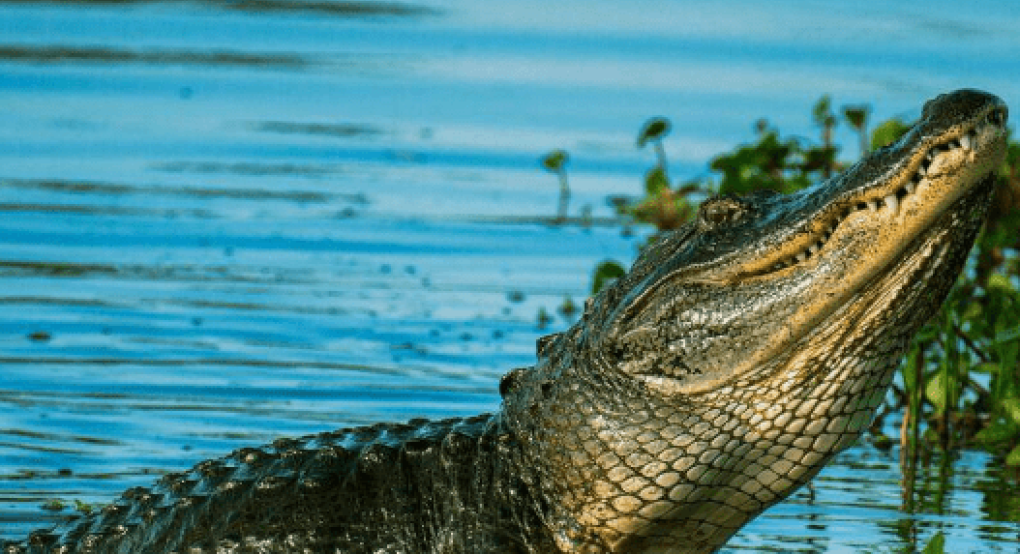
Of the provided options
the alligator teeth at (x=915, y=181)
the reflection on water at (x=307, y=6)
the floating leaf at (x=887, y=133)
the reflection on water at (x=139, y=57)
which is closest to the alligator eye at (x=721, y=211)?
the alligator teeth at (x=915, y=181)

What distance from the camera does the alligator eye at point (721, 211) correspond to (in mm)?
4879

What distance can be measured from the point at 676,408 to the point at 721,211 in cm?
50

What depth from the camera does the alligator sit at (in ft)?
15.0

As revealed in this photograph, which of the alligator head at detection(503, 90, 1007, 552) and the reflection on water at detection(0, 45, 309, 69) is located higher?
the reflection on water at detection(0, 45, 309, 69)

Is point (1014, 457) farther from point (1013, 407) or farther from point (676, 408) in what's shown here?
point (676, 408)

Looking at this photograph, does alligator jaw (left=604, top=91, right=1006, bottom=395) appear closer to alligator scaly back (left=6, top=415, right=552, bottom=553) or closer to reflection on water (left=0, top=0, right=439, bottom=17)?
alligator scaly back (left=6, top=415, right=552, bottom=553)

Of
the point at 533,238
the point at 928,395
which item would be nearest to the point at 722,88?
the point at 533,238

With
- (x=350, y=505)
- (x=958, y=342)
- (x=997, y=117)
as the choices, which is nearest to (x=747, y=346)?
(x=997, y=117)

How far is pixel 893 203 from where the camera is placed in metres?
4.54

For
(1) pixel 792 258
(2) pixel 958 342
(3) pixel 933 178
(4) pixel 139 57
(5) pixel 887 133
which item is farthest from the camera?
(4) pixel 139 57

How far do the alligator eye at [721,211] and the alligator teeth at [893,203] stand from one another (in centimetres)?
44

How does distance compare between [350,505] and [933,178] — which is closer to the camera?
[933,178]

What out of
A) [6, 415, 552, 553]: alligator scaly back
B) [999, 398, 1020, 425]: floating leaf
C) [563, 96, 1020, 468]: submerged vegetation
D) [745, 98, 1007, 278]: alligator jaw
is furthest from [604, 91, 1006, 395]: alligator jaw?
[999, 398, 1020, 425]: floating leaf

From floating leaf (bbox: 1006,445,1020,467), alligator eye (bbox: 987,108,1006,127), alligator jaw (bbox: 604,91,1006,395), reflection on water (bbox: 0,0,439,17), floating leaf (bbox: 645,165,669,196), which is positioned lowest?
floating leaf (bbox: 1006,445,1020,467)
